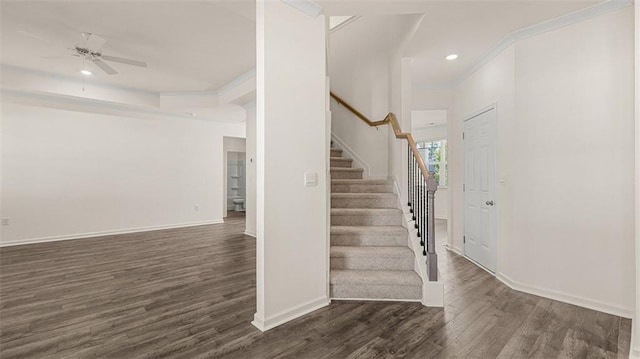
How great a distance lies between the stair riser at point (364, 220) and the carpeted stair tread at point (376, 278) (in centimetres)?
71

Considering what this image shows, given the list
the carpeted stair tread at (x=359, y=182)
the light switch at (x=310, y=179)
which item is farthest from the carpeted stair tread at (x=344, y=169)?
the light switch at (x=310, y=179)

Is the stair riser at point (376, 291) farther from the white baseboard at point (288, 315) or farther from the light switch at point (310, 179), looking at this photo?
the light switch at point (310, 179)

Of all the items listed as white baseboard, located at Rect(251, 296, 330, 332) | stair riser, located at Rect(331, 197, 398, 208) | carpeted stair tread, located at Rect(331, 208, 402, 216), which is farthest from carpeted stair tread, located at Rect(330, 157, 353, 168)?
white baseboard, located at Rect(251, 296, 330, 332)

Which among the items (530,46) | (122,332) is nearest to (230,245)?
(122,332)

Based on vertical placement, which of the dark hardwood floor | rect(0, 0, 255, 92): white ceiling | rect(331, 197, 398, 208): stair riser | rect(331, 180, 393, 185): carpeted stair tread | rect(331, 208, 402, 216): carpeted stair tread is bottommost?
the dark hardwood floor

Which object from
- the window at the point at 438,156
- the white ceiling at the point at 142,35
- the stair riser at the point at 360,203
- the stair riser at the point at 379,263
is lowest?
the stair riser at the point at 379,263

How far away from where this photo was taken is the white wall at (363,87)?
414 centimetres

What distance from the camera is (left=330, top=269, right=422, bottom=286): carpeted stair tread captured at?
2683mm

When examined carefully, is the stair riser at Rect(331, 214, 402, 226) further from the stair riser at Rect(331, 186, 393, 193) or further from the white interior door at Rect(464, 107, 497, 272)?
the white interior door at Rect(464, 107, 497, 272)

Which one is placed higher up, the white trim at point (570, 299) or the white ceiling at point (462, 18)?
the white ceiling at point (462, 18)

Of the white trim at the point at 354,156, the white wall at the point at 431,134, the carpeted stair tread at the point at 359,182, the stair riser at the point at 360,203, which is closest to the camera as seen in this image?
the stair riser at the point at 360,203

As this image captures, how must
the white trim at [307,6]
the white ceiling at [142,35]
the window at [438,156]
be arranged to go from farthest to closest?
1. the window at [438,156]
2. the white ceiling at [142,35]
3. the white trim at [307,6]

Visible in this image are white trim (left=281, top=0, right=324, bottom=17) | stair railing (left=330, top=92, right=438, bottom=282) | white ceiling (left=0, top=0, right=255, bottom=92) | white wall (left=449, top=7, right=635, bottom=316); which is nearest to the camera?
white trim (left=281, top=0, right=324, bottom=17)

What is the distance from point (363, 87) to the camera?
4797 mm
